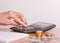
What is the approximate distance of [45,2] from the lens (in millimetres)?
2014

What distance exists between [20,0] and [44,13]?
0.39 m

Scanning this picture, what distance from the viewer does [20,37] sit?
75 centimetres

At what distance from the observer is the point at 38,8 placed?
6.70ft

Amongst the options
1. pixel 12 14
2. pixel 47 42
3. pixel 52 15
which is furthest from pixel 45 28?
pixel 52 15

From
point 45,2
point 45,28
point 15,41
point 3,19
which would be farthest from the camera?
point 45,2

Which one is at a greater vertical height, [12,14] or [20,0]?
[20,0]

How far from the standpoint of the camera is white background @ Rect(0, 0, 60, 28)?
2.01m

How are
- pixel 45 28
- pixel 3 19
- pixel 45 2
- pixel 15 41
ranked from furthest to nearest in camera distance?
pixel 45 2
pixel 3 19
pixel 45 28
pixel 15 41

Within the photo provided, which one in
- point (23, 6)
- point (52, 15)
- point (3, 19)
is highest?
point (23, 6)

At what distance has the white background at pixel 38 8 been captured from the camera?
2.01m

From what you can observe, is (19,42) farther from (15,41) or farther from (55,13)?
(55,13)

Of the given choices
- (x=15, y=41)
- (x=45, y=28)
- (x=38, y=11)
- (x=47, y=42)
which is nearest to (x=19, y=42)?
(x=15, y=41)

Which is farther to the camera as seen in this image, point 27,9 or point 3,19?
point 27,9

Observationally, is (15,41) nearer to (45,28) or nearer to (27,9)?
(45,28)
